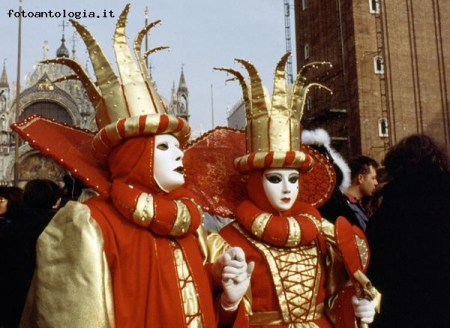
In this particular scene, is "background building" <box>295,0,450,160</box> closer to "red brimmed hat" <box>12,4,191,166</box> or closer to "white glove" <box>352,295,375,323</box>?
"white glove" <box>352,295,375,323</box>

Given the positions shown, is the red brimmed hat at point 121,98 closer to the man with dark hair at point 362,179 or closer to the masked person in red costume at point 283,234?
the masked person in red costume at point 283,234

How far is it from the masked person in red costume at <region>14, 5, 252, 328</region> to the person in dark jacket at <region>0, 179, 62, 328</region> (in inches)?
41.6

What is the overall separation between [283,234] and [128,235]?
0.92m

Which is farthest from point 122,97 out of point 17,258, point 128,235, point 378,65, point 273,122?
point 378,65

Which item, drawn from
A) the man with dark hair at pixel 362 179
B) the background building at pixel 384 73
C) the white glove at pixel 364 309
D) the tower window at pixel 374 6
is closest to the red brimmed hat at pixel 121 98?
the white glove at pixel 364 309

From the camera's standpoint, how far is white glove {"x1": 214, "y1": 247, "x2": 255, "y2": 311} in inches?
94.2

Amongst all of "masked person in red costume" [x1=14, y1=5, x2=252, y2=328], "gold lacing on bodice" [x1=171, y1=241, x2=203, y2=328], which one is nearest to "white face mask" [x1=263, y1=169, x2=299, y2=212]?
"masked person in red costume" [x1=14, y1=5, x2=252, y2=328]

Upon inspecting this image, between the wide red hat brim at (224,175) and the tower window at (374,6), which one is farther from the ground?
the tower window at (374,6)

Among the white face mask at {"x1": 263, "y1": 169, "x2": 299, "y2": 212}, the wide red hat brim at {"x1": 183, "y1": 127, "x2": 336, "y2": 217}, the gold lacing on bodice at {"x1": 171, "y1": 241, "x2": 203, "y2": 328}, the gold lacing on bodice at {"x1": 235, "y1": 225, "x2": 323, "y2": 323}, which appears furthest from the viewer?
the wide red hat brim at {"x1": 183, "y1": 127, "x2": 336, "y2": 217}

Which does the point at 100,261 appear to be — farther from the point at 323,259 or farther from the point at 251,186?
the point at 323,259

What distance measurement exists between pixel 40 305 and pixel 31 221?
156 centimetres

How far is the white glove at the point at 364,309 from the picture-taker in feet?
9.01

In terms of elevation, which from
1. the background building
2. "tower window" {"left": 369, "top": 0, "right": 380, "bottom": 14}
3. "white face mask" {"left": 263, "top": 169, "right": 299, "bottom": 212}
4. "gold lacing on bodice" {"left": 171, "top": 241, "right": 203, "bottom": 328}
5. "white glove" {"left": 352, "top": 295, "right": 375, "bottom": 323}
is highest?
"tower window" {"left": 369, "top": 0, "right": 380, "bottom": 14}

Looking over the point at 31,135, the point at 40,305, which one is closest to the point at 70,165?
the point at 31,135
